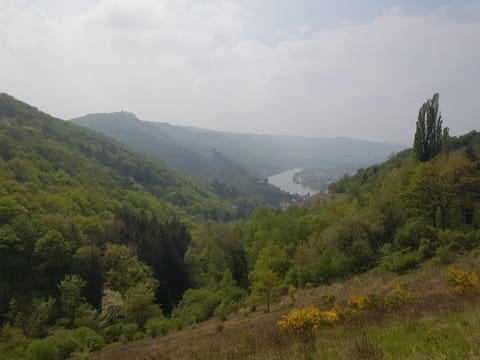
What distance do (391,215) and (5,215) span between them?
5452 cm

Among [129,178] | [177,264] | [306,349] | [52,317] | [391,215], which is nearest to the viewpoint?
[306,349]

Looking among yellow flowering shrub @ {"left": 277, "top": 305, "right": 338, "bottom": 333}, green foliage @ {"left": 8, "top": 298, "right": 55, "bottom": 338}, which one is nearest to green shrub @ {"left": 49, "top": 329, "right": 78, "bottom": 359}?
green foliage @ {"left": 8, "top": 298, "right": 55, "bottom": 338}

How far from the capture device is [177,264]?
55.6m

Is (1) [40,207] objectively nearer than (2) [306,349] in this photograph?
No

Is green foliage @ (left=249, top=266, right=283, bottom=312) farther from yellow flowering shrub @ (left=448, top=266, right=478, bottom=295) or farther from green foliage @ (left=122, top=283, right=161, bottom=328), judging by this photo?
yellow flowering shrub @ (left=448, top=266, right=478, bottom=295)

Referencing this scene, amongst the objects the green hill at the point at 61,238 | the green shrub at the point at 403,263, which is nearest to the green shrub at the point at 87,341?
the green hill at the point at 61,238

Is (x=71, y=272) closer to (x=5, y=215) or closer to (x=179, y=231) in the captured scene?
(x=5, y=215)

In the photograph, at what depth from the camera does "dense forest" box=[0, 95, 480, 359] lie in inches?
1152

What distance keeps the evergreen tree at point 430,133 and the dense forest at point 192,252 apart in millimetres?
145

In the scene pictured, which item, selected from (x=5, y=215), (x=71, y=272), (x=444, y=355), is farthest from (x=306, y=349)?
(x=5, y=215)

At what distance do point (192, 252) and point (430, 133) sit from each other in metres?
43.7

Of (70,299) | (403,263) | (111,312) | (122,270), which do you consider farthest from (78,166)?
(403,263)

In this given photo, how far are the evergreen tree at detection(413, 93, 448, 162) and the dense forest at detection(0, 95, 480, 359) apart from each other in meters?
0.15

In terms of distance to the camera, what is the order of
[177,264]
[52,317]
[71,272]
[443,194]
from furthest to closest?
[177,264]
[71,272]
[52,317]
[443,194]
